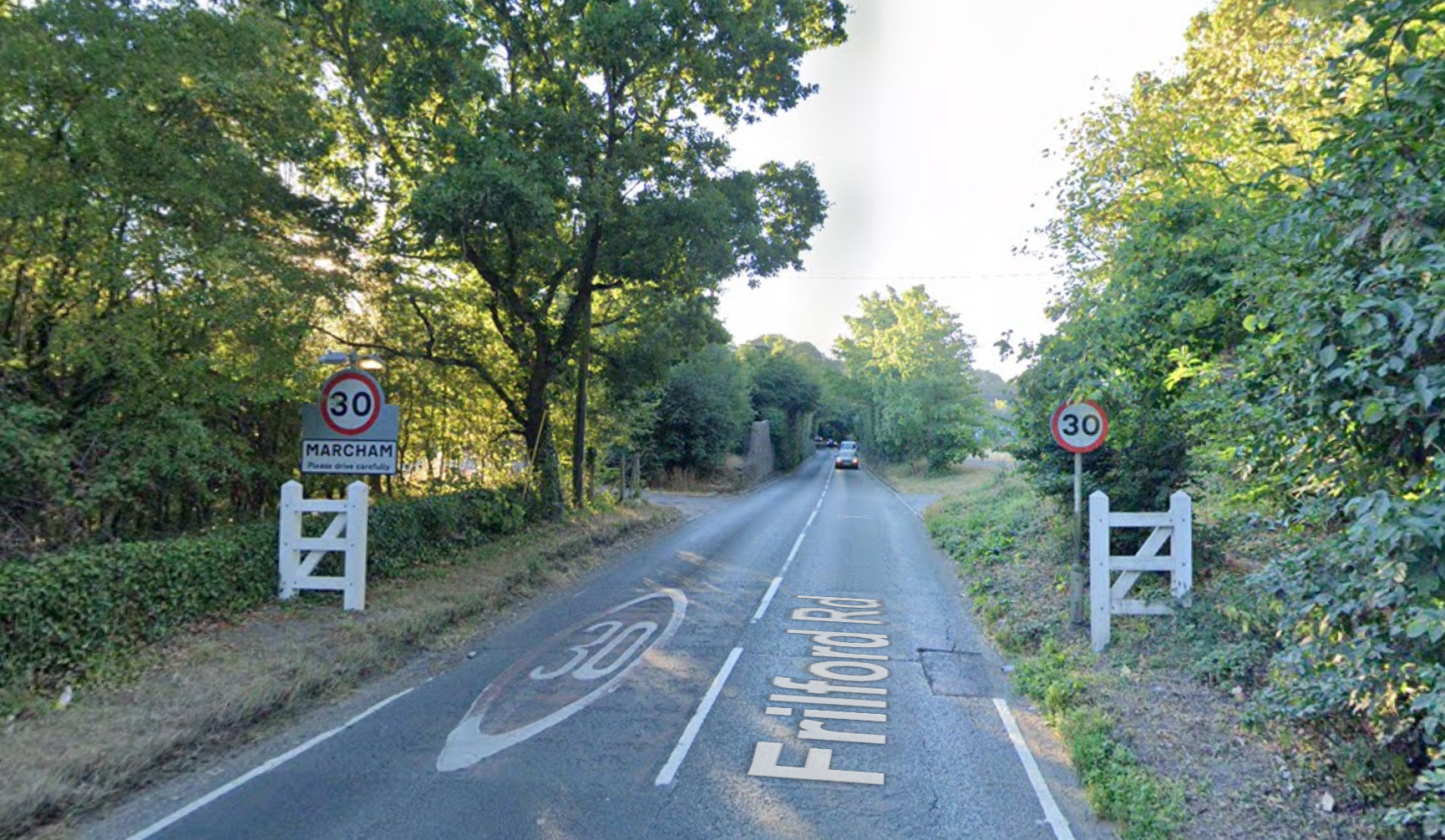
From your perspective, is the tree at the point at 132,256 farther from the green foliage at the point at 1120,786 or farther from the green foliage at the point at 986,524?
the green foliage at the point at 986,524

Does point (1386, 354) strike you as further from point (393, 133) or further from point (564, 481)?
point (564, 481)

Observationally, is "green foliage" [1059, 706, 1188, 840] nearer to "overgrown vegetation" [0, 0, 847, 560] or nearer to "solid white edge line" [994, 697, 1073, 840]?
"solid white edge line" [994, 697, 1073, 840]

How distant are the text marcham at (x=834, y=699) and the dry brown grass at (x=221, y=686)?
3784mm

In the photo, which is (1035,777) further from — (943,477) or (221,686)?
(943,477)

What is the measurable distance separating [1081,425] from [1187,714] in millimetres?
3615

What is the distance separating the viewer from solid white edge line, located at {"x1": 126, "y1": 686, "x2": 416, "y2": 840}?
4491 mm

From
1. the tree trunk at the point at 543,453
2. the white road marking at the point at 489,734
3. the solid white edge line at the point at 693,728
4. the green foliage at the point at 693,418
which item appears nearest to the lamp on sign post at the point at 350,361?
the white road marking at the point at 489,734

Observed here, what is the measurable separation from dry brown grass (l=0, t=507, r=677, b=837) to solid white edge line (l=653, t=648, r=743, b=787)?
3.11 metres

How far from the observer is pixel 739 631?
9.33 m

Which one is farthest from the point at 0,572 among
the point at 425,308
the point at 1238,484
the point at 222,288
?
the point at 1238,484

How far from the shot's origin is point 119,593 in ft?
21.9

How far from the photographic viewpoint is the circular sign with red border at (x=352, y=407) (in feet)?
30.2

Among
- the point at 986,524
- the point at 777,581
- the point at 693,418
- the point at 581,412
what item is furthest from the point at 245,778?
the point at 693,418

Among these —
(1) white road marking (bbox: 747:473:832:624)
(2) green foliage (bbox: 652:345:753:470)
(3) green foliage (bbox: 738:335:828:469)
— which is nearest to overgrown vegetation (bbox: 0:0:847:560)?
(1) white road marking (bbox: 747:473:832:624)
